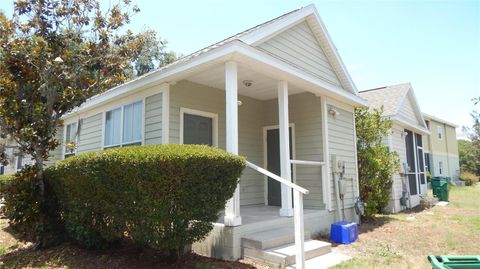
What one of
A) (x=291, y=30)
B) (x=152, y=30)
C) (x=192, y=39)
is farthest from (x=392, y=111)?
(x=152, y=30)

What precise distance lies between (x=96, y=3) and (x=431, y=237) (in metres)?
9.77

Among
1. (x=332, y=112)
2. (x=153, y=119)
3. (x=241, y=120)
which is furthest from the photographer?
(x=241, y=120)

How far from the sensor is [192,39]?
11.7m

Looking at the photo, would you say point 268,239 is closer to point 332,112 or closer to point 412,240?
point 412,240

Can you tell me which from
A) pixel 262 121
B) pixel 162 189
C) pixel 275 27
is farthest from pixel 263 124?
pixel 162 189

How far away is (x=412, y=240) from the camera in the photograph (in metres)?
7.30

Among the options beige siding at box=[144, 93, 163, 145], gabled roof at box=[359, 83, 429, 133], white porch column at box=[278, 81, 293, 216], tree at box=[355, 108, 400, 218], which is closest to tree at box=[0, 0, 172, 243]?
beige siding at box=[144, 93, 163, 145]

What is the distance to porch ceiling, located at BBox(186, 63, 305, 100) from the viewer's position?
257 inches

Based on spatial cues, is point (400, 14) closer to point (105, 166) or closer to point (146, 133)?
point (146, 133)

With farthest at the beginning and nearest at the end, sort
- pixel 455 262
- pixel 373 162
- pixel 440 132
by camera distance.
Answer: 1. pixel 440 132
2. pixel 373 162
3. pixel 455 262

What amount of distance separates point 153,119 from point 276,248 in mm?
3724

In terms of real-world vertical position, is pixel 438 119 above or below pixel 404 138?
above

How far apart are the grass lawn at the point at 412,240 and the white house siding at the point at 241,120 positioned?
9.24 feet

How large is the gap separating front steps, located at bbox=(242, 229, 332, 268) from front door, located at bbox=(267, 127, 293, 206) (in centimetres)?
282
